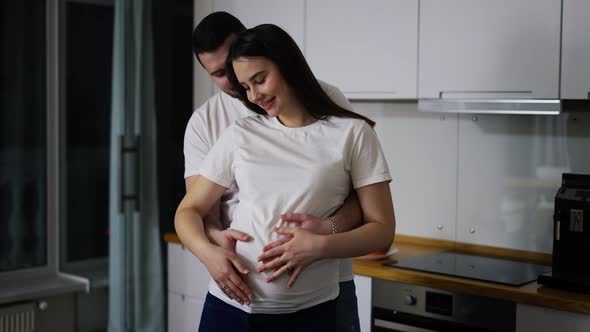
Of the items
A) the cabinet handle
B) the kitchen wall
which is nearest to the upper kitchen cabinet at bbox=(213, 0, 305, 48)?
the kitchen wall

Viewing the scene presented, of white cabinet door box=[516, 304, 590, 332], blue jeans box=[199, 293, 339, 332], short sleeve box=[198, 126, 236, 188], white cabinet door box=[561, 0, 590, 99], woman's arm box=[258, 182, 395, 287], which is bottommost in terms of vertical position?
white cabinet door box=[516, 304, 590, 332]

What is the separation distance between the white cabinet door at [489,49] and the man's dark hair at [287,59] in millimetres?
964

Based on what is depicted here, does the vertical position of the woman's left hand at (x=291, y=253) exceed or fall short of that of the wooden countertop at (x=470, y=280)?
it exceeds it

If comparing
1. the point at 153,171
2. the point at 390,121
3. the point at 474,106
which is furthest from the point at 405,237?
the point at 153,171

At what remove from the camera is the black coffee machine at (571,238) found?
2.32 m

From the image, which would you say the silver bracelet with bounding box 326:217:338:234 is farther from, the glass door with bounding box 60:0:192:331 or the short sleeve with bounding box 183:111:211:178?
the glass door with bounding box 60:0:192:331

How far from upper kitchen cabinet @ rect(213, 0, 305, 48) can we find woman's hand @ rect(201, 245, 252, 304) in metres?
1.68

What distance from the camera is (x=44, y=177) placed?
3789 millimetres

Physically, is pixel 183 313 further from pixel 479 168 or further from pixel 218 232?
pixel 218 232

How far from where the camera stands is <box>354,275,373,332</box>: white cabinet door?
2.72 meters

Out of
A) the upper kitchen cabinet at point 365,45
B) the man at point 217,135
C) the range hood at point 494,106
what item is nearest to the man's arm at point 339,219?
the man at point 217,135

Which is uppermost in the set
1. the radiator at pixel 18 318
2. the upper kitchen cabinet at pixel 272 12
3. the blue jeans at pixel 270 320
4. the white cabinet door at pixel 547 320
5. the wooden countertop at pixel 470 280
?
the upper kitchen cabinet at pixel 272 12

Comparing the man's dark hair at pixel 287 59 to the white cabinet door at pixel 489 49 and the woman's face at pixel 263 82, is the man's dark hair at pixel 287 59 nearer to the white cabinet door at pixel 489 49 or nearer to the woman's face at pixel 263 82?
the woman's face at pixel 263 82

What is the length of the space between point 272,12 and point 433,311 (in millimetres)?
1471
